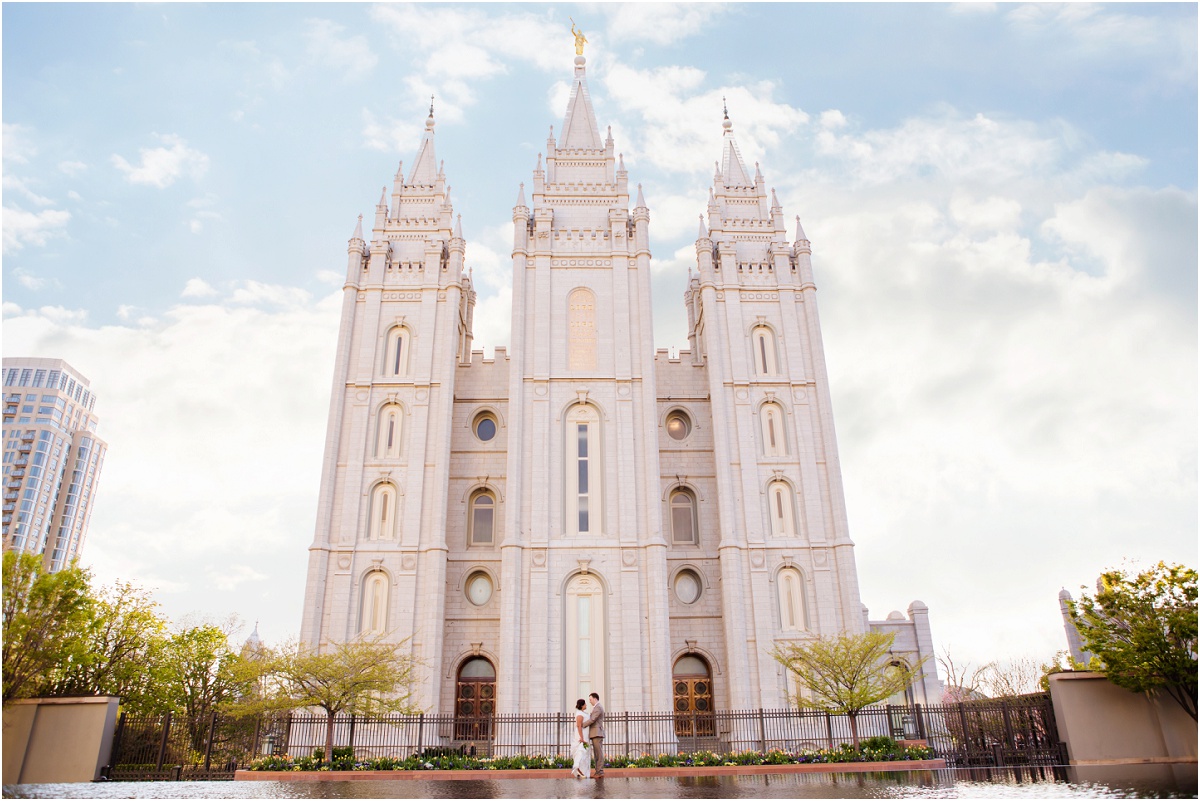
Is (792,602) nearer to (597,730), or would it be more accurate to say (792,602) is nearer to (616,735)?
(616,735)

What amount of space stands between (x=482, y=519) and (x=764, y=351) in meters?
13.4

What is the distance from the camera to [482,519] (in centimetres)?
3309

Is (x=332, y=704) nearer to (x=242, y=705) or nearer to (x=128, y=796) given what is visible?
(x=242, y=705)

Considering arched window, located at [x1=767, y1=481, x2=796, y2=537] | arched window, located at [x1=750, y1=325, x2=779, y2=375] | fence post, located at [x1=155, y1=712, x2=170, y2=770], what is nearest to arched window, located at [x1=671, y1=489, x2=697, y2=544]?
arched window, located at [x1=767, y1=481, x2=796, y2=537]

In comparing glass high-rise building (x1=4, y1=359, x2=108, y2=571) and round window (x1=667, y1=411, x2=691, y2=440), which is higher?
glass high-rise building (x1=4, y1=359, x2=108, y2=571)

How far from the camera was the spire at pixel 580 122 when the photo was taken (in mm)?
39688

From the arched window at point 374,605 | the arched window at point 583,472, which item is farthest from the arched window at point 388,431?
the arched window at point 583,472

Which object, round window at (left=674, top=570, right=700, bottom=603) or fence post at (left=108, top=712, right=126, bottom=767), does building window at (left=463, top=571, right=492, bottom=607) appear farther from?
fence post at (left=108, top=712, right=126, bottom=767)

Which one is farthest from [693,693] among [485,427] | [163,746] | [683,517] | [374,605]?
[163,746]

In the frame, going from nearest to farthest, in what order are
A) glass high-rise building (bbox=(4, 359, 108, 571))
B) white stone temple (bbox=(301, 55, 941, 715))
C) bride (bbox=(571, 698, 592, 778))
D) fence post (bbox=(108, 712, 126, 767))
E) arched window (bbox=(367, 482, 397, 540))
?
bride (bbox=(571, 698, 592, 778)) < fence post (bbox=(108, 712, 126, 767)) < white stone temple (bbox=(301, 55, 941, 715)) < arched window (bbox=(367, 482, 397, 540)) < glass high-rise building (bbox=(4, 359, 108, 571))

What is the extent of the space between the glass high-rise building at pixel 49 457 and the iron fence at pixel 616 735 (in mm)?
75432

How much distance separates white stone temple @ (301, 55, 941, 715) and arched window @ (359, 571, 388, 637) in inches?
3.1

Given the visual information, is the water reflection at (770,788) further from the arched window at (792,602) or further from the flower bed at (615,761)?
the arched window at (792,602)

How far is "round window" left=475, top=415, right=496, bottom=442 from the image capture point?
34812 millimetres
